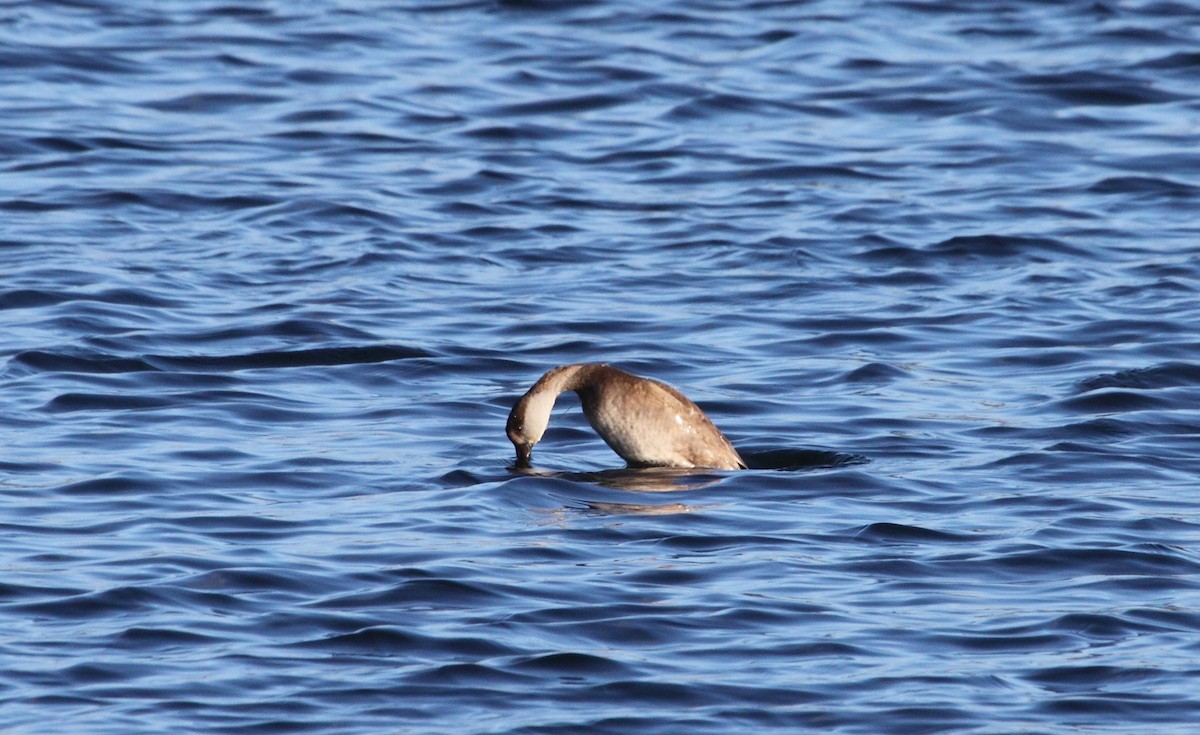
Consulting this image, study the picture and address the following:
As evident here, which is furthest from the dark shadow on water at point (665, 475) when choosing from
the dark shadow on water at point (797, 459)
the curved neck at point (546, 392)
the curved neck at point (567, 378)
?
the curved neck at point (567, 378)

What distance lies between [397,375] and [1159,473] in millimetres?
5066

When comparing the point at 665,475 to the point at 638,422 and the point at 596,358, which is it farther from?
the point at 596,358

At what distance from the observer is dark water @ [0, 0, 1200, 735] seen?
8.62 metres

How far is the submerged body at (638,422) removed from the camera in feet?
38.6

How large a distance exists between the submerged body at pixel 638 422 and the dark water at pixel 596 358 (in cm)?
23

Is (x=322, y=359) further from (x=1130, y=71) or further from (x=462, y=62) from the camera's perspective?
(x=1130, y=71)

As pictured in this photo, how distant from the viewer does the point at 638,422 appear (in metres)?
11.8

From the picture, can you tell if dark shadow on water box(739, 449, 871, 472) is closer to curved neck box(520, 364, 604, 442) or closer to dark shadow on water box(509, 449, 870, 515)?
dark shadow on water box(509, 449, 870, 515)

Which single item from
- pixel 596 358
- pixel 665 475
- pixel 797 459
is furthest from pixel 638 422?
pixel 596 358

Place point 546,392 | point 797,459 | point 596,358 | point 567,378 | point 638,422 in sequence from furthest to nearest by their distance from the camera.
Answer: point 596,358 → point 797,459 → point 567,378 → point 546,392 → point 638,422

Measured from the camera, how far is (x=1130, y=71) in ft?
80.6

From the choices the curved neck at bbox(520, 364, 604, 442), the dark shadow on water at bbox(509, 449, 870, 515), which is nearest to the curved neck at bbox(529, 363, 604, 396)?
the curved neck at bbox(520, 364, 604, 442)

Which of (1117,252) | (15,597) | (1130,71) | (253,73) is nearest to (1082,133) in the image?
(1130,71)

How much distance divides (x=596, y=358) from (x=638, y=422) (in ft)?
9.74
